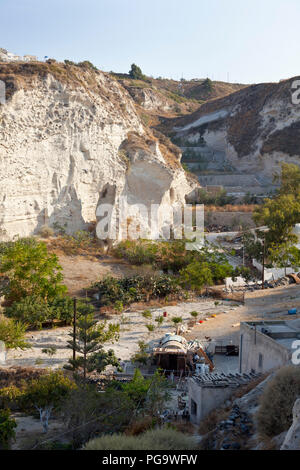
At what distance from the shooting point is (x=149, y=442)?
7078 millimetres

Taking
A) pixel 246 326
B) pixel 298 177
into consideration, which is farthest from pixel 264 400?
pixel 298 177

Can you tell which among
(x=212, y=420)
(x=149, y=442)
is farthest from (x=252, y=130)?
(x=149, y=442)

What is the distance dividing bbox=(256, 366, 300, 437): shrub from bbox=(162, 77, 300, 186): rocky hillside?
39.1 meters

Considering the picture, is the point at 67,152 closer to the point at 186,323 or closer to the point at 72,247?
the point at 72,247

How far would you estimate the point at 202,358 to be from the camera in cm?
1398

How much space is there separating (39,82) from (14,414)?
19299mm

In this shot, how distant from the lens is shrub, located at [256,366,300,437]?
7645mm

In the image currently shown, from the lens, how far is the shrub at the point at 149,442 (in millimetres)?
6898

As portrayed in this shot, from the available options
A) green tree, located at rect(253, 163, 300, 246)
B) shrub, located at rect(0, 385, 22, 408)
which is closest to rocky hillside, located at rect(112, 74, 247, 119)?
green tree, located at rect(253, 163, 300, 246)

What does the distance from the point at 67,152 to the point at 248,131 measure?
2914cm

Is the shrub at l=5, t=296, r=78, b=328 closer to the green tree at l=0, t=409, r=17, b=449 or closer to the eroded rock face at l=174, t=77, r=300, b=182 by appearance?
the green tree at l=0, t=409, r=17, b=449

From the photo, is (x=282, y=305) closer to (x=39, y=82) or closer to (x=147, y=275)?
(x=147, y=275)

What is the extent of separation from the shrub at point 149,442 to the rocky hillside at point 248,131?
40549 mm

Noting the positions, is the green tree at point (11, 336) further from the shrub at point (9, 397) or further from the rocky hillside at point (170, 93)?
the rocky hillside at point (170, 93)
